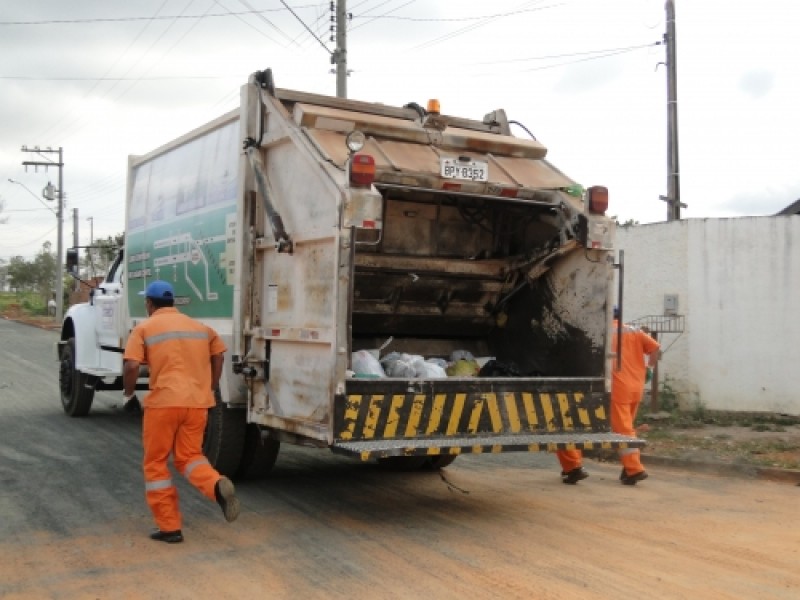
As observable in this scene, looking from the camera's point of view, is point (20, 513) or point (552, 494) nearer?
point (20, 513)

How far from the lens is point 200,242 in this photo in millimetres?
7246

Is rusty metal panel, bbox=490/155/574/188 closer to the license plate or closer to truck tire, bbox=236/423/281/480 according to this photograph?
the license plate

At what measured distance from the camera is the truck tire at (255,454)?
677 cm

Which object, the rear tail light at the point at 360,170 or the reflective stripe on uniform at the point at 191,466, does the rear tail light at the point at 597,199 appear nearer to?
the rear tail light at the point at 360,170

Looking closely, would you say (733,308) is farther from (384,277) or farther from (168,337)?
(168,337)

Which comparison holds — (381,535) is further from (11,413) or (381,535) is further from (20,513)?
(11,413)

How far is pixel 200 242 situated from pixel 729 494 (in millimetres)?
4651

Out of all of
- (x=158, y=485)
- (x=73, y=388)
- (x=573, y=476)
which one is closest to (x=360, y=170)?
(x=158, y=485)

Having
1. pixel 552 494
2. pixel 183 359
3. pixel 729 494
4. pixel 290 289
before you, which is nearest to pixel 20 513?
pixel 183 359

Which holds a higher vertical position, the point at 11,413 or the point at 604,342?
the point at 604,342

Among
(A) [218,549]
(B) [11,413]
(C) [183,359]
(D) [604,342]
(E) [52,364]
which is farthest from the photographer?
(E) [52,364]

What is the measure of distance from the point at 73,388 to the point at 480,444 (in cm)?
674

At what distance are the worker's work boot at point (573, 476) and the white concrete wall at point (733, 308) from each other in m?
3.98

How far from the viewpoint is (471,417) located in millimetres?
5883
